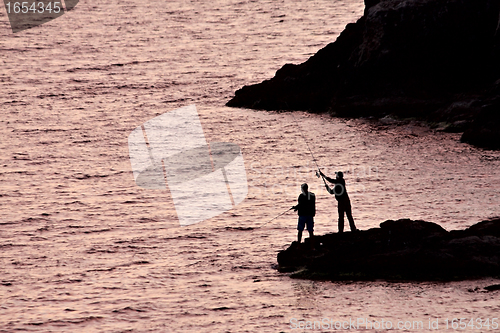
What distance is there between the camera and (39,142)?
1062 inches

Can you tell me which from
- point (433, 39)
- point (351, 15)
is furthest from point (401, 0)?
point (351, 15)

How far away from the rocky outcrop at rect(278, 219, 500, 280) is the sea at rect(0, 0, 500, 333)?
357 mm

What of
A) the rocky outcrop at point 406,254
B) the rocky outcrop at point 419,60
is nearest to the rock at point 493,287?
the rocky outcrop at point 406,254

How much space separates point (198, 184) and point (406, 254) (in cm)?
1004

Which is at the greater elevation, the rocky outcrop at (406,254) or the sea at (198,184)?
the rocky outcrop at (406,254)

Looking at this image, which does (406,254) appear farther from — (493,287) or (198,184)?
(198,184)

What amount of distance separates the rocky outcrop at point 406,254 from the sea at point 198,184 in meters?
0.36

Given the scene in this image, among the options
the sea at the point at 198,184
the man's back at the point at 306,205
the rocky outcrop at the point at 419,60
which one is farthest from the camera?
the rocky outcrop at the point at 419,60

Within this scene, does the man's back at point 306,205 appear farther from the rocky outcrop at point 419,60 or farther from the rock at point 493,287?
the rocky outcrop at point 419,60

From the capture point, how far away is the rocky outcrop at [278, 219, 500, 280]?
40.4 feet

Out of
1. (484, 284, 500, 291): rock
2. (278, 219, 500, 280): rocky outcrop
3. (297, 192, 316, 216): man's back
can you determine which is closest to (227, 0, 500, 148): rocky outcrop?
(278, 219, 500, 280): rocky outcrop

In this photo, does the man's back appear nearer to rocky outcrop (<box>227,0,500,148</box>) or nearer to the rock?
the rock

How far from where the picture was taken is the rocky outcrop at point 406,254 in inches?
Result: 485

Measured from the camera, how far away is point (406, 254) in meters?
12.6
